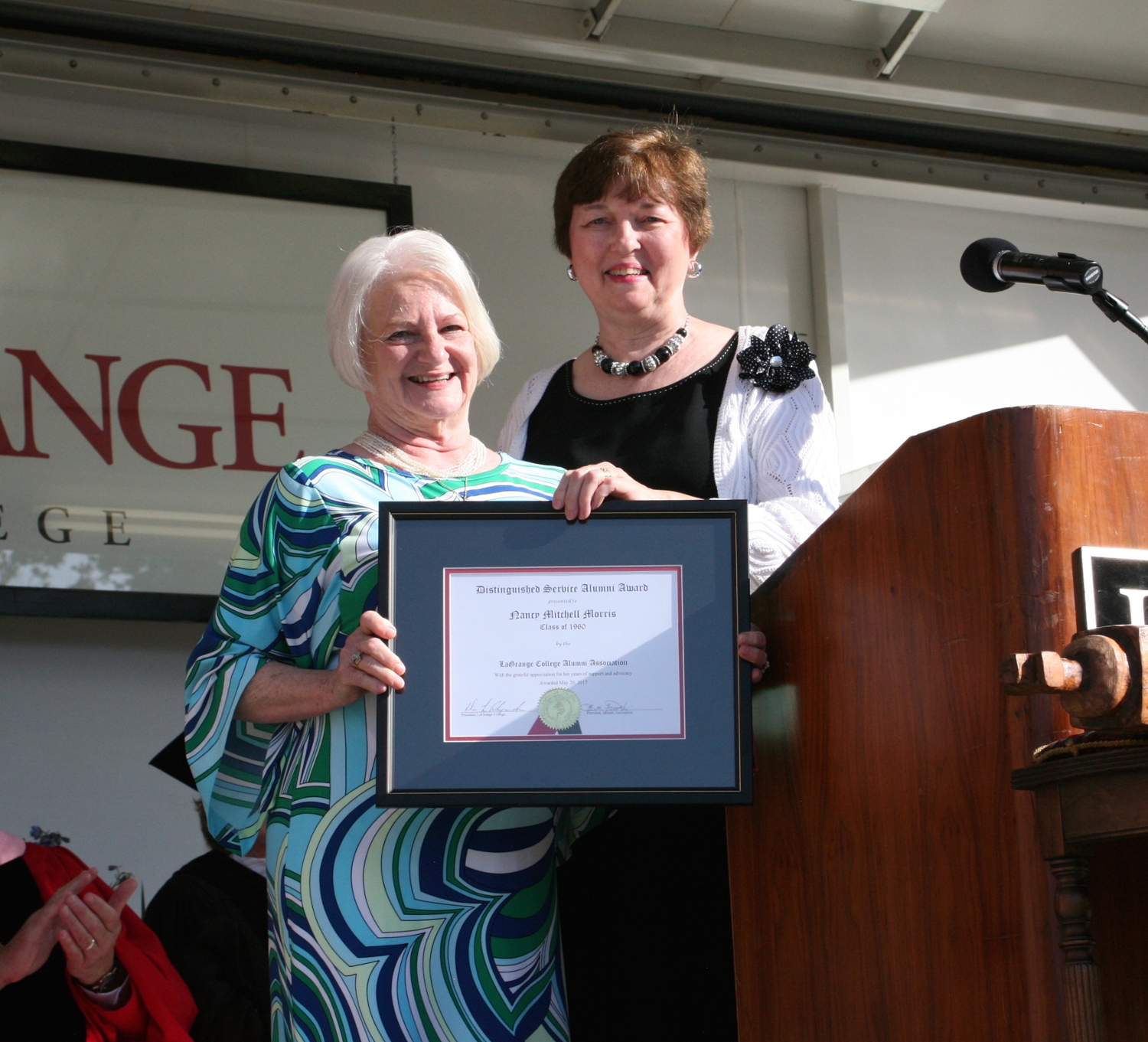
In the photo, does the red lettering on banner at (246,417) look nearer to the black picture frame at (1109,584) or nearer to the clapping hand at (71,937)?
the clapping hand at (71,937)

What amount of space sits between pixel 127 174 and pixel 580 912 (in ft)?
9.57

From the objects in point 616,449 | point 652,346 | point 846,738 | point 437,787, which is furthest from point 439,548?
point 652,346

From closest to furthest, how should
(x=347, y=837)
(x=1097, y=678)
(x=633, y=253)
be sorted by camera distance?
(x=1097, y=678) → (x=347, y=837) → (x=633, y=253)

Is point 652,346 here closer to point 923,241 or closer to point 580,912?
point 580,912

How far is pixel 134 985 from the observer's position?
9.35 ft

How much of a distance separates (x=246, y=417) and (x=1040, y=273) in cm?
288

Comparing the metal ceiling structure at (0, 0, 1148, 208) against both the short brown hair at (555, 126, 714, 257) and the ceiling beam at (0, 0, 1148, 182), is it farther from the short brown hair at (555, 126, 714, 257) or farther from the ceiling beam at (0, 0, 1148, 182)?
the short brown hair at (555, 126, 714, 257)

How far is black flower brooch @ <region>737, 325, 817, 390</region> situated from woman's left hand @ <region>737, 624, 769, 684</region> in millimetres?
678

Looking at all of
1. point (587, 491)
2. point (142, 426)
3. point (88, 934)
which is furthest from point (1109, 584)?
point (142, 426)

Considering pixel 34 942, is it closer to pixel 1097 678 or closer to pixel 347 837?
pixel 347 837

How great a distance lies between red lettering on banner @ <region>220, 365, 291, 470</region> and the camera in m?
4.30

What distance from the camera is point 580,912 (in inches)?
89.2

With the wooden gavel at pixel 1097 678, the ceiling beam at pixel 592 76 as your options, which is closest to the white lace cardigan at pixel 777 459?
the wooden gavel at pixel 1097 678

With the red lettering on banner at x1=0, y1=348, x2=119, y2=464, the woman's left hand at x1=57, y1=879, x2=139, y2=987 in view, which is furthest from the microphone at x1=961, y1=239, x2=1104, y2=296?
the red lettering on banner at x1=0, y1=348, x2=119, y2=464
